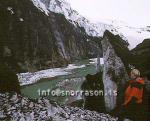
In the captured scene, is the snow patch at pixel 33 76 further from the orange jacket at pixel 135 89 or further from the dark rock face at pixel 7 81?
the orange jacket at pixel 135 89

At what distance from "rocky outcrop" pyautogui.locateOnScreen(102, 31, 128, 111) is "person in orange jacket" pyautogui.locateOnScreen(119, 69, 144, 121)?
25.1 feet

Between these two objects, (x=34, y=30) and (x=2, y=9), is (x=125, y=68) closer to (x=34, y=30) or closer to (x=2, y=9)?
(x=2, y=9)

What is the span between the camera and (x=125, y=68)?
1789 centimetres

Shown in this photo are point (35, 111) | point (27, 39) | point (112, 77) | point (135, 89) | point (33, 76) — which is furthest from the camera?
point (27, 39)

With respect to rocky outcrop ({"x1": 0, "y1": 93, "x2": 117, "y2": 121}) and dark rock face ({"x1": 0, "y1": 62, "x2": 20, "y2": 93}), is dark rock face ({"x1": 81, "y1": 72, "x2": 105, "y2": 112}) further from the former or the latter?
dark rock face ({"x1": 0, "y1": 62, "x2": 20, "y2": 93})

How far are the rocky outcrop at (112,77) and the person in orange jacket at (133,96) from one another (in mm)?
7642

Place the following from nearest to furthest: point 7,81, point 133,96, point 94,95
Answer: point 133,96
point 7,81
point 94,95

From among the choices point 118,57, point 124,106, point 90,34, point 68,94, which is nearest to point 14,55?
point 68,94

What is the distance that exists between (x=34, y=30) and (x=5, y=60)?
688 inches

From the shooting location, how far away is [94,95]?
727 inches

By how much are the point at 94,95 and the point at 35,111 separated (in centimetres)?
631

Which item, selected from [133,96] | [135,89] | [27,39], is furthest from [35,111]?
[27,39]

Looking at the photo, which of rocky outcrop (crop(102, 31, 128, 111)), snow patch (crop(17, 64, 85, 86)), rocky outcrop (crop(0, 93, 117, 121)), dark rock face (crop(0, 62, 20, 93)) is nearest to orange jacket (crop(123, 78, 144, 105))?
rocky outcrop (crop(0, 93, 117, 121))

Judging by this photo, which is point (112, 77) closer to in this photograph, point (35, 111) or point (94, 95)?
point (94, 95)
